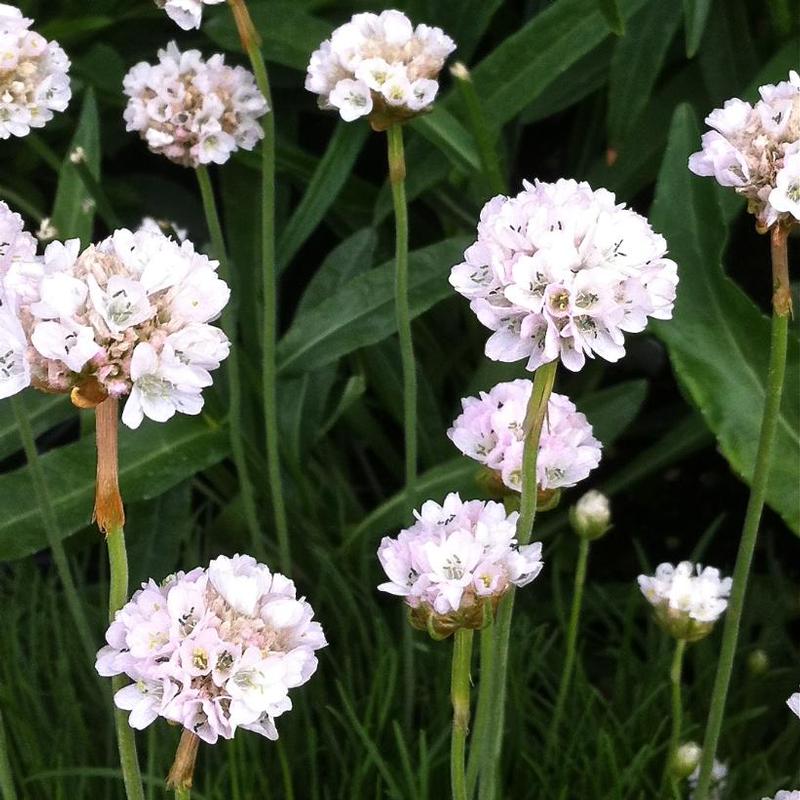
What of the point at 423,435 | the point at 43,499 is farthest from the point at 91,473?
the point at 423,435

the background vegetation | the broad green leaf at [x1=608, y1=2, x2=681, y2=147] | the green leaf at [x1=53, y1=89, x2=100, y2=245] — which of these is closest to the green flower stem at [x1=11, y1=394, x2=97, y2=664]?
the background vegetation

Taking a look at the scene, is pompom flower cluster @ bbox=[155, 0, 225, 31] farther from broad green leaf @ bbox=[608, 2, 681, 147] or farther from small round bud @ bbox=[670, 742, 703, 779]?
small round bud @ bbox=[670, 742, 703, 779]

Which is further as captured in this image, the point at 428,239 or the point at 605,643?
the point at 428,239

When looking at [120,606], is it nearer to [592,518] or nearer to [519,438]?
[519,438]

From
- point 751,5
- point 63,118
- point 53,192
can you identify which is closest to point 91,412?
point 63,118

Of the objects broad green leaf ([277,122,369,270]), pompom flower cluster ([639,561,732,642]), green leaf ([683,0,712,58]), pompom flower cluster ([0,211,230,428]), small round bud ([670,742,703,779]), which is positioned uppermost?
broad green leaf ([277,122,369,270])

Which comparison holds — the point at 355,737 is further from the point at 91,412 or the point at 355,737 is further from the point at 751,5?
the point at 751,5
